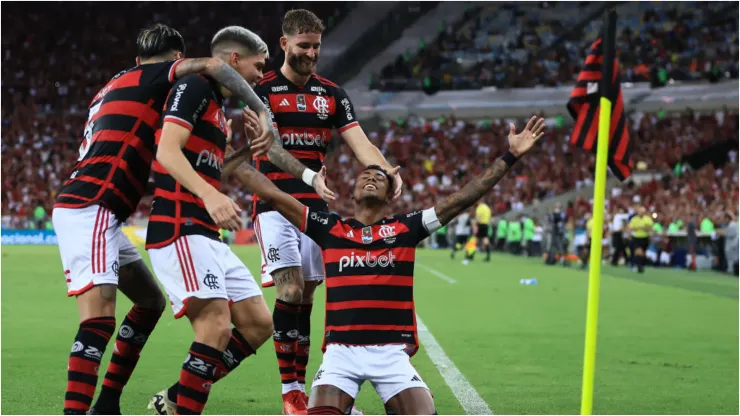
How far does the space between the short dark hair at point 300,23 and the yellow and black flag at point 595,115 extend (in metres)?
1.86

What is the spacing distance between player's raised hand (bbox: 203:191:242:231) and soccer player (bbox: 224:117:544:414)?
72cm

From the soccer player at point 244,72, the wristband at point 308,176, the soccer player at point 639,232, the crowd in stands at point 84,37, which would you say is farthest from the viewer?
the crowd in stands at point 84,37

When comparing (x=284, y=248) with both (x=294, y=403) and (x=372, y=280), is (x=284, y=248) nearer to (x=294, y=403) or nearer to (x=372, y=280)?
(x=294, y=403)

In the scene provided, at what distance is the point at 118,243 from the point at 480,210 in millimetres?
26364

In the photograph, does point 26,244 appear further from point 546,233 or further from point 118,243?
point 118,243

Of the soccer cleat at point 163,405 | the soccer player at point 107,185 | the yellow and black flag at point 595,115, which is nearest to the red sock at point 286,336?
the soccer cleat at point 163,405

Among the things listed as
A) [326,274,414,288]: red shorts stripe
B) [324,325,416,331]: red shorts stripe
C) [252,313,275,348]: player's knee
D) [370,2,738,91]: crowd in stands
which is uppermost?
[370,2,738,91]: crowd in stands

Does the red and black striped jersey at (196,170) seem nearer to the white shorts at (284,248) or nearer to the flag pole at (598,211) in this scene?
the white shorts at (284,248)

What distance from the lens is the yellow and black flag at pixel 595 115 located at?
6193 mm

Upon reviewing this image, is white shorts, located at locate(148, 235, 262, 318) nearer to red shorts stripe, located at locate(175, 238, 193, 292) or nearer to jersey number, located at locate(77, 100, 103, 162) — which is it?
red shorts stripe, located at locate(175, 238, 193, 292)

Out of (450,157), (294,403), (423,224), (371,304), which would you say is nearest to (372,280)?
(371,304)

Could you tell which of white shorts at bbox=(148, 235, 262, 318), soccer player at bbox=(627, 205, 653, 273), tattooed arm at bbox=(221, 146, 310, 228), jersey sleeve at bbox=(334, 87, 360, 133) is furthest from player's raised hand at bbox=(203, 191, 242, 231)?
soccer player at bbox=(627, 205, 653, 273)

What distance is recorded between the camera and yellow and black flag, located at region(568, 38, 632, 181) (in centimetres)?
619

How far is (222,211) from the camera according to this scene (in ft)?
16.9
